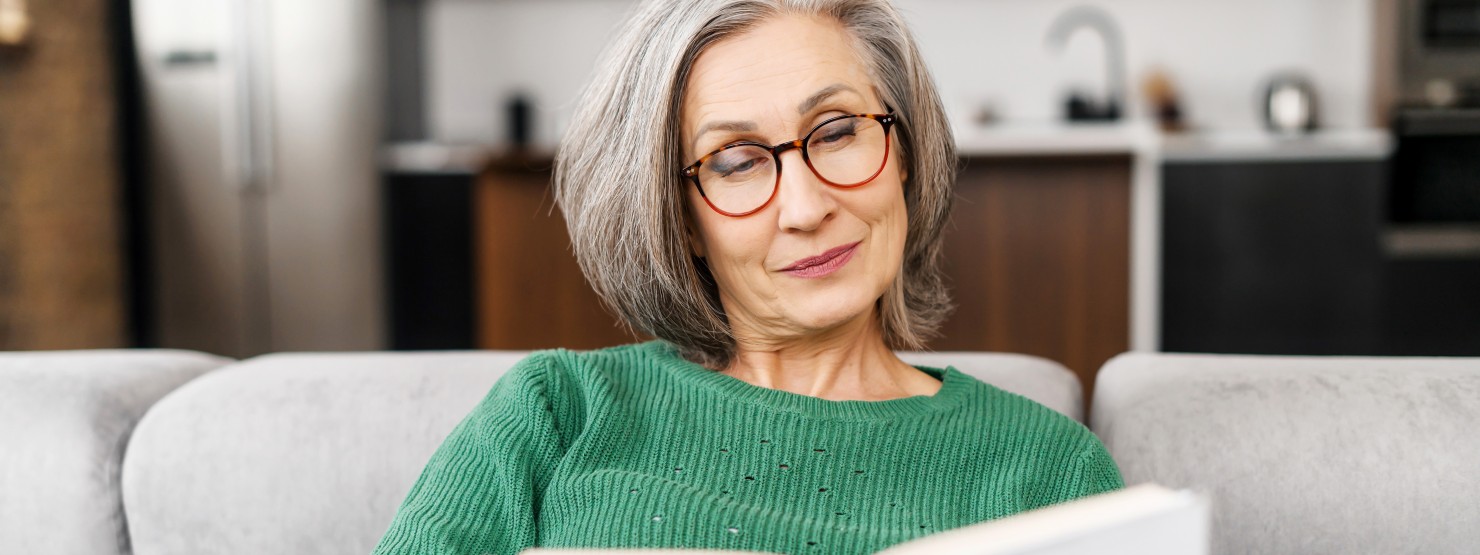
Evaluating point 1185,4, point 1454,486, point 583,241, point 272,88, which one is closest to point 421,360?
point 583,241

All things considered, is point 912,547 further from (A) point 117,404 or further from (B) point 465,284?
(B) point 465,284

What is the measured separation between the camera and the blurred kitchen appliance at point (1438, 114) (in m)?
4.09

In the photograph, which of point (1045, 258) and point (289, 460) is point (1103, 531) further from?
point (1045, 258)

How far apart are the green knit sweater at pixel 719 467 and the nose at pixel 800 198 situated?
6.4 inches

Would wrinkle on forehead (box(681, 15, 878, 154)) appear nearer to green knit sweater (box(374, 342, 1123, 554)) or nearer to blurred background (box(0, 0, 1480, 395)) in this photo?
green knit sweater (box(374, 342, 1123, 554))

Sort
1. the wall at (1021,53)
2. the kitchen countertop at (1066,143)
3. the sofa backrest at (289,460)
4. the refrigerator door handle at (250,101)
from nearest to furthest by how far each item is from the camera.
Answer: the sofa backrest at (289,460), the kitchen countertop at (1066,143), the refrigerator door handle at (250,101), the wall at (1021,53)

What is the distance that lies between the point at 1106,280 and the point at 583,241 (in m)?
2.86

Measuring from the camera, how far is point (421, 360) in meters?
1.28

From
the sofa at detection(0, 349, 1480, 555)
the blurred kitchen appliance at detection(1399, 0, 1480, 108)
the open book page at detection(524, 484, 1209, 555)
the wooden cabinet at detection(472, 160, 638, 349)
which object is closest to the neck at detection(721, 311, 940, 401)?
the sofa at detection(0, 349, 1480, 555)

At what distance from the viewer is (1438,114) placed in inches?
163

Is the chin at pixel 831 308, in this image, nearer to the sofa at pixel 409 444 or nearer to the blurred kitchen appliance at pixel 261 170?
Answer: the sofa at pixel 409 444

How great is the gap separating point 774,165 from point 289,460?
1.84 ft

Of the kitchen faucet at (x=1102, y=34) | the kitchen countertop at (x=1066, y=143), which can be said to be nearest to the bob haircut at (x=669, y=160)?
the kitchen countertop at (x=1066, y=143)

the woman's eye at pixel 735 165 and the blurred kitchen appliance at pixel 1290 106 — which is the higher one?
the blurred kitchen appliance at pixel 1290 106
